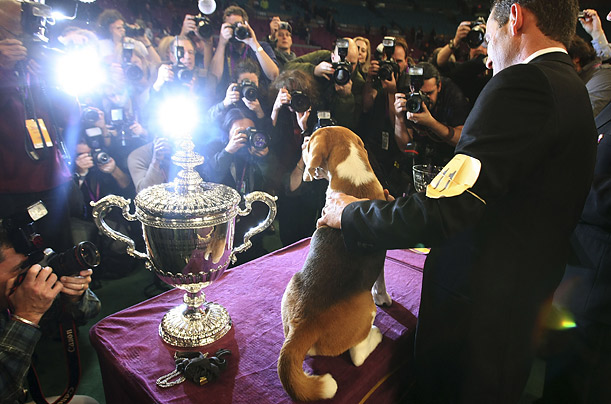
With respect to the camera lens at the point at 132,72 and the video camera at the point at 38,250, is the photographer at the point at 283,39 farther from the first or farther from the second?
the video camera at the point at 38,250

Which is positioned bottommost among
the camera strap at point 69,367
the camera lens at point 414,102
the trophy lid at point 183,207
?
the camera strap at point 69,367

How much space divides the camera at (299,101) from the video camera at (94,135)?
155cm

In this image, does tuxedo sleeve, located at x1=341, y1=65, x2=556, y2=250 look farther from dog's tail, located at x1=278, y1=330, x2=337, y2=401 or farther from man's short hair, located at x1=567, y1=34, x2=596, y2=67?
man's short hair, located at x1=567, y1=34, x2=596, y2=67

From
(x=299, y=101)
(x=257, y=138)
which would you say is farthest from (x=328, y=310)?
(x=299, y=101)

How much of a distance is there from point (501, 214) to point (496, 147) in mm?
244

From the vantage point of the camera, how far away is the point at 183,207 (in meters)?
1.24

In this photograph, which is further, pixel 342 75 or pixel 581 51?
pixel 342 75

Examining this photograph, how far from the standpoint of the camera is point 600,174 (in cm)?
170

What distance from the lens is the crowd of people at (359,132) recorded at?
3.21 ft

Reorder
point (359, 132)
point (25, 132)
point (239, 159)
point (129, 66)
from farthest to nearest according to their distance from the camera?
point (129, 66), point (359, 132), point (239, 159), point (25, 132)

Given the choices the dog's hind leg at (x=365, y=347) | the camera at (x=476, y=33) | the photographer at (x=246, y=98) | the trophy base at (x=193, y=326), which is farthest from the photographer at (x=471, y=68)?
the trophy base at (x=193, y=326)

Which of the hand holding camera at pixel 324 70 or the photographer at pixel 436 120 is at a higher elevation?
the hand holding camera at pixel 324 70

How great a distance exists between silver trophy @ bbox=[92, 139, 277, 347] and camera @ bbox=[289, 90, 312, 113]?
131cm

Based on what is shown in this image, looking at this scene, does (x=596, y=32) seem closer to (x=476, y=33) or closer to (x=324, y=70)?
(x=476, y=33)
